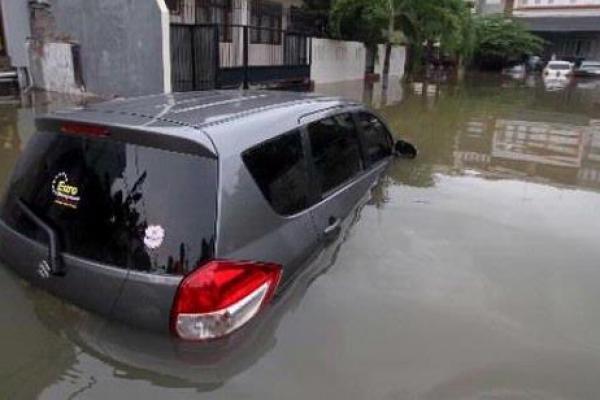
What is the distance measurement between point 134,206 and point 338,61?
67.0 feet

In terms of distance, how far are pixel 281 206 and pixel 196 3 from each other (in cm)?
1455

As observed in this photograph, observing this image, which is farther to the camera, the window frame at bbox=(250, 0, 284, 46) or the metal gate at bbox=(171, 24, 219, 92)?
the window frame at bbox=(250, 0, 284, 46)

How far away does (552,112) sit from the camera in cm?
1593

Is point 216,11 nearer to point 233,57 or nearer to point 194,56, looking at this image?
point 233,57

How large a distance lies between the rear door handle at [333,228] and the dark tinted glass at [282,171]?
32cm

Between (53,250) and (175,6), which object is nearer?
(53,250)

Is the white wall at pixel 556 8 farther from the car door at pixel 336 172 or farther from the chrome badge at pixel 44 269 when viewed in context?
the chrome badge at pixel 44 269

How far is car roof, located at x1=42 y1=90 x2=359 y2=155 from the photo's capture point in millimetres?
2461

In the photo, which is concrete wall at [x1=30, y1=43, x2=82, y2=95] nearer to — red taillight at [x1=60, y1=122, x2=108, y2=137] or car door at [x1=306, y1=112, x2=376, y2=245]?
car door at [x1=306, y1=112, x2=376, y2=245]

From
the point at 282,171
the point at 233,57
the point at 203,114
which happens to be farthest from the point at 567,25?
the point at 203,114

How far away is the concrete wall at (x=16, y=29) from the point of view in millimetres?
13008

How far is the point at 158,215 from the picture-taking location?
232cm

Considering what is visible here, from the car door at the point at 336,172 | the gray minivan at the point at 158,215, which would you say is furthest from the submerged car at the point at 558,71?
the gray minivan at the point at 158,215

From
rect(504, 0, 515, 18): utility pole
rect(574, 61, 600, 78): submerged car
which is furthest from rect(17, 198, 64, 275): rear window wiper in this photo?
rect(504, 0, 515, 18): utility pole
